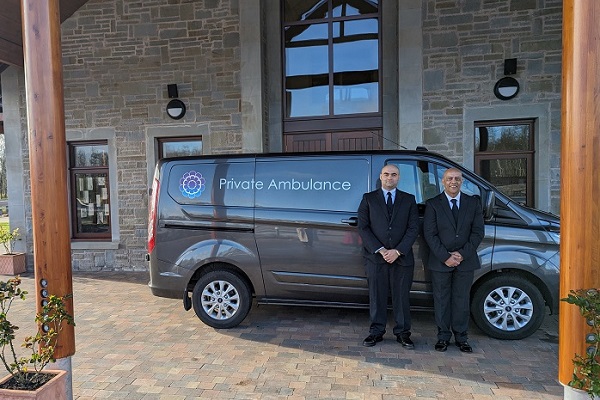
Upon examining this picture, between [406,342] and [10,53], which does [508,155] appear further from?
[10,53]

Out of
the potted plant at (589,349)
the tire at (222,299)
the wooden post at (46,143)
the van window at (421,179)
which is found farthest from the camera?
the tire at (222,299)

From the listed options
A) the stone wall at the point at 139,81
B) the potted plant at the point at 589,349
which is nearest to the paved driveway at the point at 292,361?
the potted plant at the point at 589,349

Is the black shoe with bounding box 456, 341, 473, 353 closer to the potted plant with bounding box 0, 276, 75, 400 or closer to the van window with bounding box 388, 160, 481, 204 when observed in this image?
the van window with bounding box 388, 160, 481, 204

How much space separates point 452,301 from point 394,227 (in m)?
0.96

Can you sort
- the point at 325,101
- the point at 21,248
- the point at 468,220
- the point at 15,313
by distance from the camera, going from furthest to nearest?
the point at 21,248, the point at 325,101, the point at 15,313, the point at 468,220

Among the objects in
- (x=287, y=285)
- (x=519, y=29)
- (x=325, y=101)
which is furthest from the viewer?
(x=325, y=101)

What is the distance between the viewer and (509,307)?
4152mm

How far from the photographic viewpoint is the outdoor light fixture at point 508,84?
647cm

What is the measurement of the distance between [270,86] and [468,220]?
5064 mm

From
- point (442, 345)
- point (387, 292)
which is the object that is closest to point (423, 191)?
point (387, 292)

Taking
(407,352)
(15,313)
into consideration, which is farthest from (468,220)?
(15,313)

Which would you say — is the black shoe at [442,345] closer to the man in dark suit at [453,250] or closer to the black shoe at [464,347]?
the man in dark suit at [453,250]

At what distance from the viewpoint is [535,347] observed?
3.99 metres

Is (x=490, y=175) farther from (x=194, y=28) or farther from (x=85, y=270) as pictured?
(x=85, y=270)
